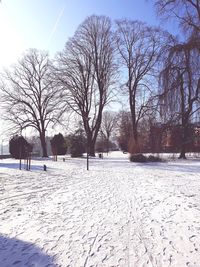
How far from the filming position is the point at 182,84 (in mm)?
8984

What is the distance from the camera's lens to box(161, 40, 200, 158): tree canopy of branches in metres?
8.77

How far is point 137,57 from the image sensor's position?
30641mm

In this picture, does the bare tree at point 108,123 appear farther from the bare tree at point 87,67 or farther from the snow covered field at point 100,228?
the snow covered field at point 100,228

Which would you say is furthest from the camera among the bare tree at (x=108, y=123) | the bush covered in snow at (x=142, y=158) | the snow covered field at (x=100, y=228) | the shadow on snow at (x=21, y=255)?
the bare tree at (x=108, y=123)

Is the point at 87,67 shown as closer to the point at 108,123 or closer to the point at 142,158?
the point at 142,158

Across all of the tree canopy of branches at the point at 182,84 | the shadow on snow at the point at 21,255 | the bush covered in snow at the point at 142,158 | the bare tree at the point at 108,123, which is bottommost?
the shadow on snow at the point at 21,255

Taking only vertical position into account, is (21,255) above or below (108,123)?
below

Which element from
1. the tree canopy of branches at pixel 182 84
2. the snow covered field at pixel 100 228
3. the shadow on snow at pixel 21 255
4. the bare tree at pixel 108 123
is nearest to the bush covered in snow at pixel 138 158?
the tree canopy of branches at pixel 182 84

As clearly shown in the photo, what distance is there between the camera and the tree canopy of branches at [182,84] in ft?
28.8

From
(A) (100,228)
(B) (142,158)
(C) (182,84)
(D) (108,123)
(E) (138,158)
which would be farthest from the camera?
(D) (108,123)

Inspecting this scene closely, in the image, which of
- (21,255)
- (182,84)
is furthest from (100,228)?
(182,84)

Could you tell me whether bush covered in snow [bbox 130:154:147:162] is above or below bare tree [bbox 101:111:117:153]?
below

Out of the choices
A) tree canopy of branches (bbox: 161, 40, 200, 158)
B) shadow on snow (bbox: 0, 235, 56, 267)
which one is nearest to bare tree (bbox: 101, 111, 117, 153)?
tree canopy of branches (bbox: 161, 40, 200, 158)

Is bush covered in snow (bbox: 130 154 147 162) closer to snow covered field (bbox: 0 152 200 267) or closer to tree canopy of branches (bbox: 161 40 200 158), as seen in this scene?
tree canopy of branches (bbox: 161 40 200 158)
